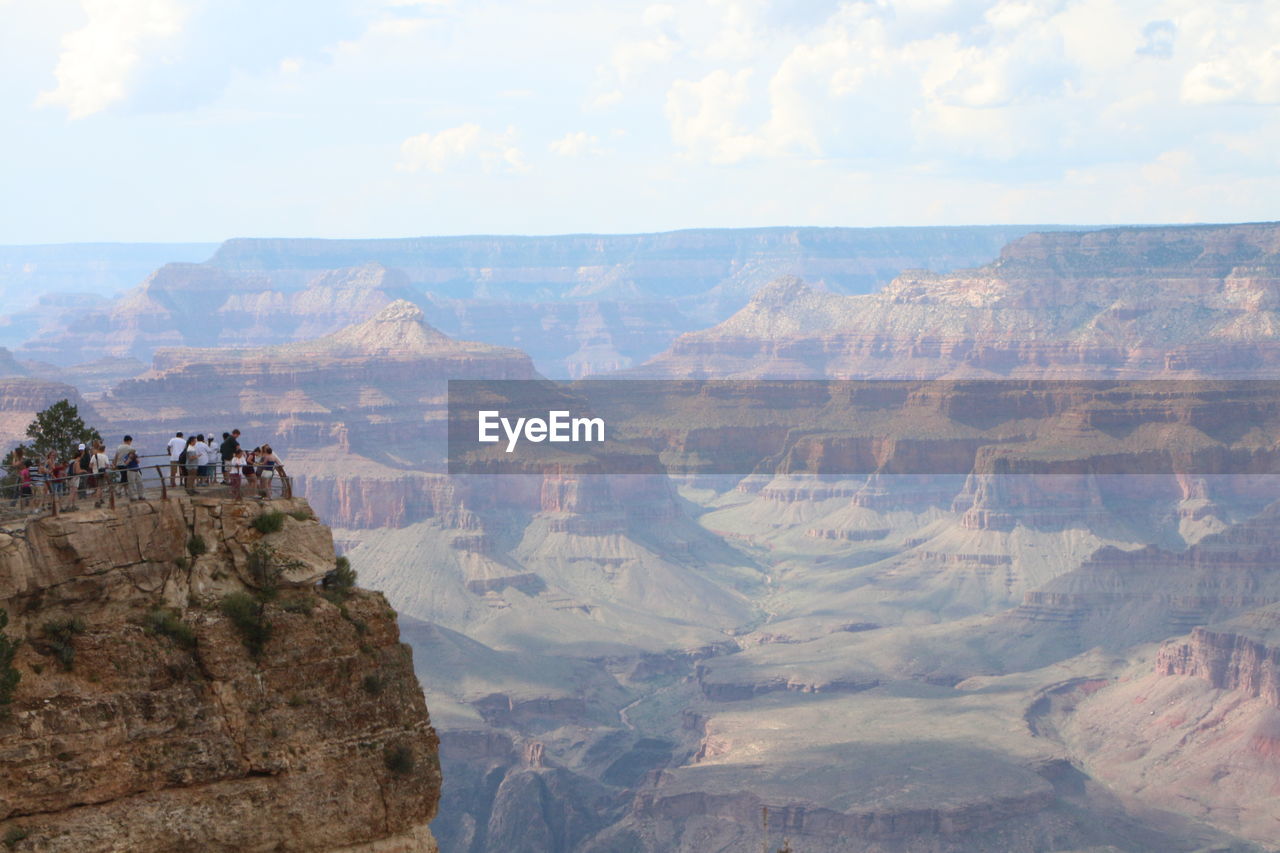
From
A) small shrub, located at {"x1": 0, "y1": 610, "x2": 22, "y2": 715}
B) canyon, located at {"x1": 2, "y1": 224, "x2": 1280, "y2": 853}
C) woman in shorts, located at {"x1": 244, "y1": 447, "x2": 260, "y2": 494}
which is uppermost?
woman in shorts, located at {"x1": 244, "y1": 447, "x2": 260, "y2": 494}

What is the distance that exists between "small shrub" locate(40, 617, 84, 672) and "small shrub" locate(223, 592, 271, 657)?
175 centimetres

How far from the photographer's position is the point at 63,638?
2092 cm

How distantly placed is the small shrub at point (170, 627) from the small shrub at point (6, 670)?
1569 mm

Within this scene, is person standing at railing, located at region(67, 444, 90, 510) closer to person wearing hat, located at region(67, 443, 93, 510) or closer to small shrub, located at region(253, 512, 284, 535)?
person wearing hat, located at region(67, 443, 93, 510)

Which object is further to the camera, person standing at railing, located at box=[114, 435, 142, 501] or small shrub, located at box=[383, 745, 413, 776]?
person standing at railing, located at box=[114, 435, 142, 501]

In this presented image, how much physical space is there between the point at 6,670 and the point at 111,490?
288cm

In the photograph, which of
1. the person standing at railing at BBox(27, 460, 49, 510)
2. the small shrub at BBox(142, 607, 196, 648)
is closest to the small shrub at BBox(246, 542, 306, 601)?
the small shrub at BBox(142, 607, 196, 648)

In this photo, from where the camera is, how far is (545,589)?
172 m

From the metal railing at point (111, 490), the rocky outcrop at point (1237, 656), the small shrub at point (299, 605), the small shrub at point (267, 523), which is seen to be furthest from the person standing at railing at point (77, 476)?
the rocky outcrop at point (1237, 656)

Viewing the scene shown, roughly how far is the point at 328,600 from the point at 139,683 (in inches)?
107

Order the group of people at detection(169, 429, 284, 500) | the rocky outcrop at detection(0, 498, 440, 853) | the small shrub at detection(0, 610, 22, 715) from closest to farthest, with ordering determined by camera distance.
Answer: the small shrub at detection(0, 610, 22, 715)
the rocky outcrop at detection(0, 498, 440, 853)
the group of people at detection(169, 429, 284, 500)

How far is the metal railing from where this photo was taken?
22.5m

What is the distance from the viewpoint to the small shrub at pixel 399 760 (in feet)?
73.9

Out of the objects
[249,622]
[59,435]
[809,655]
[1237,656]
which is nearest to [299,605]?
[249,622]
